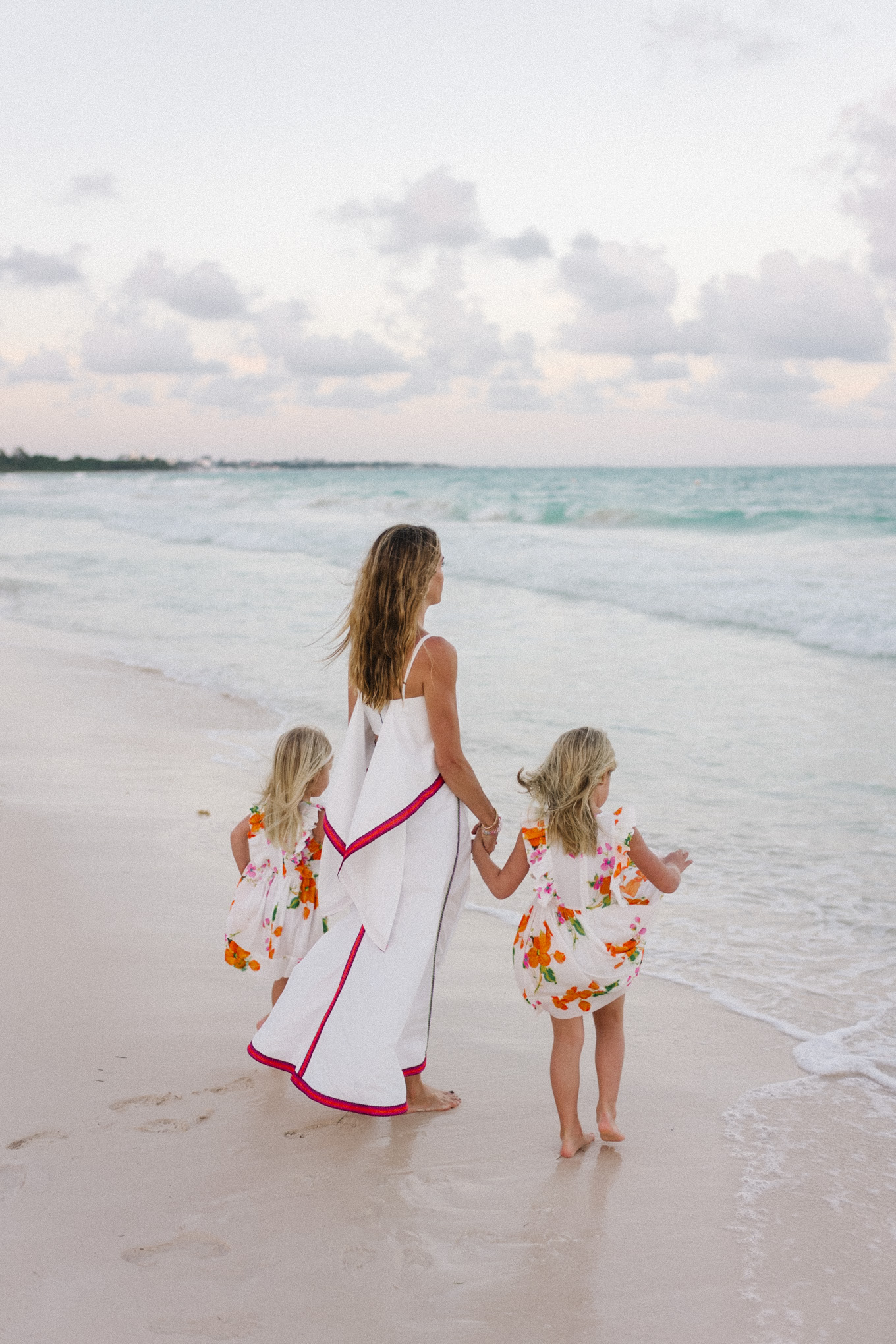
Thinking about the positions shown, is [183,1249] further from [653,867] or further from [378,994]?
[653,867]

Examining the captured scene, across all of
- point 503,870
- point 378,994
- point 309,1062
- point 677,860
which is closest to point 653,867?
point 677,860

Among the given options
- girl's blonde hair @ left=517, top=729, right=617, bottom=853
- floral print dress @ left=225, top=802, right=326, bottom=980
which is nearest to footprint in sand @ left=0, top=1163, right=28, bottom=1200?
floral print dress @ left=225, top=802, right=326, bottom=980

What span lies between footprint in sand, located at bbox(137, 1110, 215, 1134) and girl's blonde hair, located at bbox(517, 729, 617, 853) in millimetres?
1232

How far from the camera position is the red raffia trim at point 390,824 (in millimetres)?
2971

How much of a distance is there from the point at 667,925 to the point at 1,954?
8.68ft

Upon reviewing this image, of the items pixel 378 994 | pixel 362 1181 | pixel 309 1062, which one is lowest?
pixel 362 1181

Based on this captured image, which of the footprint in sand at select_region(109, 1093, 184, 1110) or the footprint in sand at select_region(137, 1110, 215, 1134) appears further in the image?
the footprint in sand at select_region(109, 1093, 184, 1110)

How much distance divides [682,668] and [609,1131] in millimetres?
7925

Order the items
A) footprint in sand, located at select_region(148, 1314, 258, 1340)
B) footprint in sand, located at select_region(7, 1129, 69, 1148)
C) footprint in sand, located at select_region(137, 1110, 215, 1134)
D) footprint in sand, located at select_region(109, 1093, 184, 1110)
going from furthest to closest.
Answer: footprint in sand, located at select_region(109, 1093, 184, 1110), footprint in sand, located at select_region(137, 1110, 215, 1134), footprint in sand, located at select_region(7, 1129, 69, 1148), footprint in sand, located at select_region(148, 1314, 258, 1340)

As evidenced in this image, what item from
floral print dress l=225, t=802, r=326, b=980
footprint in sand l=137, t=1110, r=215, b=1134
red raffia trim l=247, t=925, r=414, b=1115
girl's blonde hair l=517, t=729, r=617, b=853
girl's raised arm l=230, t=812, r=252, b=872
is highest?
girl's blonde hair l=517, t=729, r=617, b=853

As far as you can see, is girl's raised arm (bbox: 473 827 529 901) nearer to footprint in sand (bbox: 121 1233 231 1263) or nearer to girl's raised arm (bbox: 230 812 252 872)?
girl's raised arm (bbox: 230 812 252 872)

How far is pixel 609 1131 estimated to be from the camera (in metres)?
2.98

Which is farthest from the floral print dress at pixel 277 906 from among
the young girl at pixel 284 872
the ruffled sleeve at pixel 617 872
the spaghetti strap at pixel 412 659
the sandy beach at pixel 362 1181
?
the ruffled sleeve at pixel 617 872

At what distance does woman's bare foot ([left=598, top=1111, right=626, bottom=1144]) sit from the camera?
2986mm
